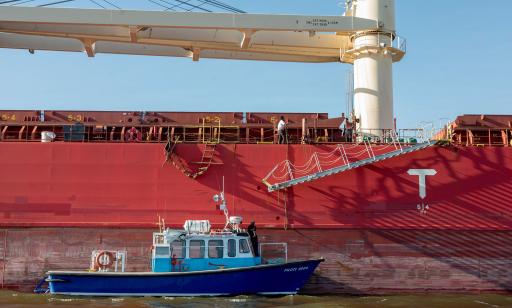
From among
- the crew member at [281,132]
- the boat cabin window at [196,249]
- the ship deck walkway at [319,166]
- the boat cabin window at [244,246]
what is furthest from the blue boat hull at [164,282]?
the crew member at [281,132]

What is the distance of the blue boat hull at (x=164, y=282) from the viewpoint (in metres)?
13.6

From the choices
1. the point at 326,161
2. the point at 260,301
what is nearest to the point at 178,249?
the point at 260,301

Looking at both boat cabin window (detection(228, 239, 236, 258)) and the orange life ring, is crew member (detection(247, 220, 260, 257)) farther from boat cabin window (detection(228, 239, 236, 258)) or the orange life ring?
the orange life ring

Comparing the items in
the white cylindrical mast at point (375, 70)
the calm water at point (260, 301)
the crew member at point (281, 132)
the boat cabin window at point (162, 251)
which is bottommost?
the calm water at point (260, 301)

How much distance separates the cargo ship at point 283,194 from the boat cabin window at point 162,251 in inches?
51.7

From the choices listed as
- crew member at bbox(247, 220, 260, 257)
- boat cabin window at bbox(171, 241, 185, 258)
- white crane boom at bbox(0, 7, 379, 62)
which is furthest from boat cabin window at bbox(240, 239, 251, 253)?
white crane boom at bbox(0, 7, 379, 62)

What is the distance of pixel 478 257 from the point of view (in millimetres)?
15867

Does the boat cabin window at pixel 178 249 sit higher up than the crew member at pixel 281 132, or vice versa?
the crew member at pixel 281 132

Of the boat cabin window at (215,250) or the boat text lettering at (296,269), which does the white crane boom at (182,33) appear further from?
the boat text lettering at (296,269)

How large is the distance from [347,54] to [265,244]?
8.47 m

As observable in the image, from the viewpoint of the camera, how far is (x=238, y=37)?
19422 mm

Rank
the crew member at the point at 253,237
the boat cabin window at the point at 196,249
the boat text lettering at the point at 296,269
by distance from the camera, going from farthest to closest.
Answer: the crew member at the point at 253,237
the boat cabin window at the point at 196,249
the boat text lettering at the point at 296,269

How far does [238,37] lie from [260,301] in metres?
10.1

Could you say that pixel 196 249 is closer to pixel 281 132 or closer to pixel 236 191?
pixel 236 191
